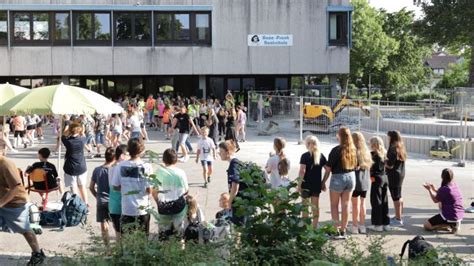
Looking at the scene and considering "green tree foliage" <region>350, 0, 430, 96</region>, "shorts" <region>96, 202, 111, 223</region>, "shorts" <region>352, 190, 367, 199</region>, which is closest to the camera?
"shorts" <region>96, 202, 111, 223</region>

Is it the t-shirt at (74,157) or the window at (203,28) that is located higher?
the window at (203,28)

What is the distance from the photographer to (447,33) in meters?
37.4

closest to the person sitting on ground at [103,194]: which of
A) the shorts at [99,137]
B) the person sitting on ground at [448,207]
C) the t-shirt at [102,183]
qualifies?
the t-shirt at [102,183]

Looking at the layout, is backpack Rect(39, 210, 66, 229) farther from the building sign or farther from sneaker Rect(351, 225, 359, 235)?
the building sign

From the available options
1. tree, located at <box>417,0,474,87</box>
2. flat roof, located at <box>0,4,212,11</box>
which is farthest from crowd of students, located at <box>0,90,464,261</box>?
tree, located at <box>417,0,474,87</box>

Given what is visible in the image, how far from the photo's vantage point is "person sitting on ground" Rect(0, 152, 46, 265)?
7.86m

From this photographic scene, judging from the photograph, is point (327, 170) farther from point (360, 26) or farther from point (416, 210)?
point (360, 26)

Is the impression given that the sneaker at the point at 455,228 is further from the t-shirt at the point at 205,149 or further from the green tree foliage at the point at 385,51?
the green tree foliage at the point at 385,51

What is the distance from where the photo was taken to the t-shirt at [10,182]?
310 inches

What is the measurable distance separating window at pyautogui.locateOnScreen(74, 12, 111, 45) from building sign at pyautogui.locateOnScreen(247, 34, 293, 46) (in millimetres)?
7711

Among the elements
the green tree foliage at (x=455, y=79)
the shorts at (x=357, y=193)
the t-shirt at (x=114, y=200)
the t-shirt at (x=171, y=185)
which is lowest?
the shorts at (x=357, y=193)

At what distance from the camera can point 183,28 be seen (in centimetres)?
3512

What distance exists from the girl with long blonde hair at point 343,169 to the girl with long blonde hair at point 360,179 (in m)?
0.16

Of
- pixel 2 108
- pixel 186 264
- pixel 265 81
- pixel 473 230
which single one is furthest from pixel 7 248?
pixel 265 81
